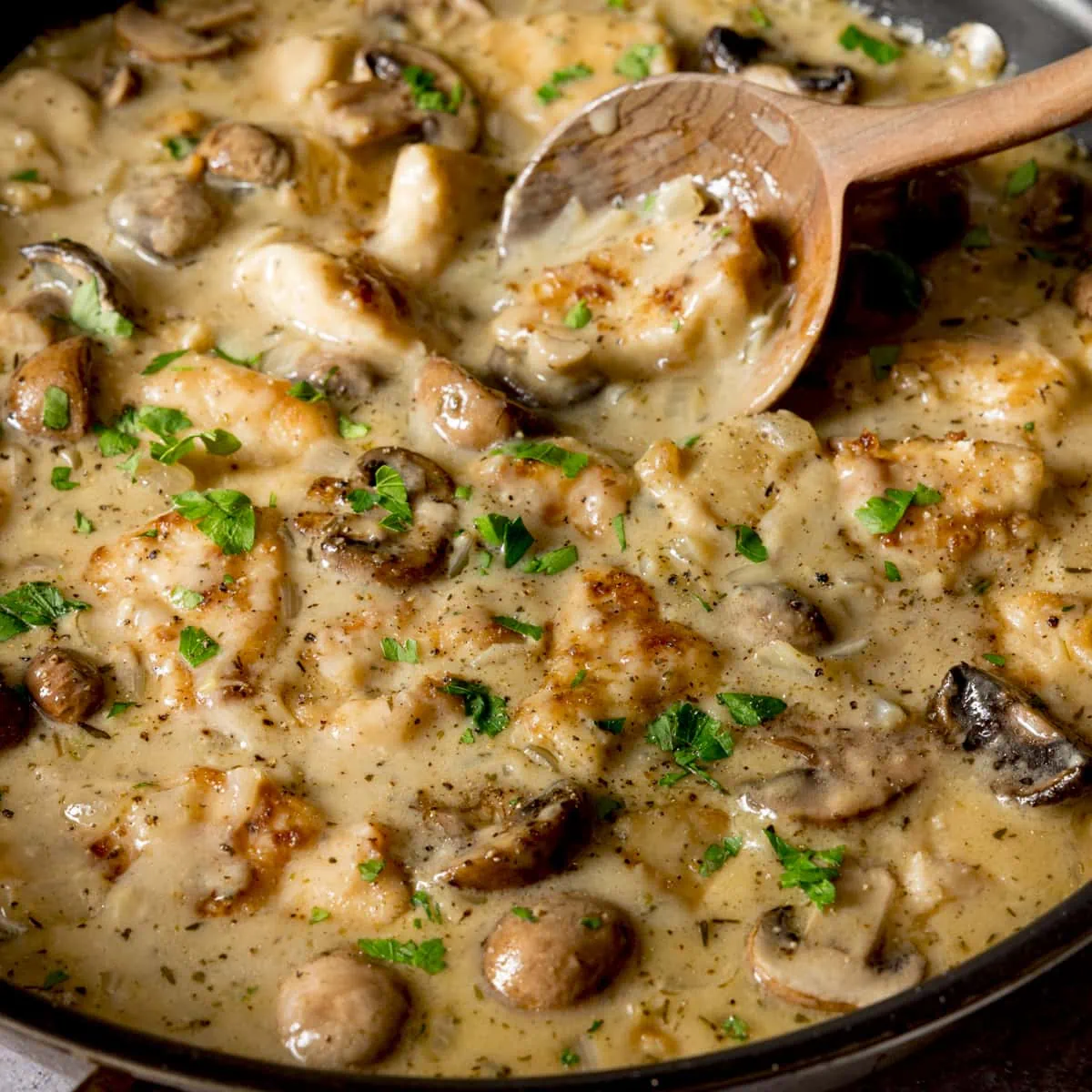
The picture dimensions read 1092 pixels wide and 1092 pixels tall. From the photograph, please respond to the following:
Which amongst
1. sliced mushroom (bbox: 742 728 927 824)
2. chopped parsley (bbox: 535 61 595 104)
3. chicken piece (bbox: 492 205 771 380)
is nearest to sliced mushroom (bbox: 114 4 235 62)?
chopped parsley (bbox: 535 61 595 104)

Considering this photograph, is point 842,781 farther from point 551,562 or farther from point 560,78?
point 560,78

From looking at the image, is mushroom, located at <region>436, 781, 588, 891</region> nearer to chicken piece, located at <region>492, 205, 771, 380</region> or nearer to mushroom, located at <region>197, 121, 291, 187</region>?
chicken piece, located at <region>492, 205, 771, 380</region>

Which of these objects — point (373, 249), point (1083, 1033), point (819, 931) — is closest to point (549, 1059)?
point (819, 931)

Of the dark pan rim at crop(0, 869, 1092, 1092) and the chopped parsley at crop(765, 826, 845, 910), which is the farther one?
the chopped parsley at crop(765, 826, 845, 910)

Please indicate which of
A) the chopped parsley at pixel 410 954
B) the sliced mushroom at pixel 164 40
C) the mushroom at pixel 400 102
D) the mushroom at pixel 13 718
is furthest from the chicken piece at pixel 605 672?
the sliced mushroom at pixel 164 40

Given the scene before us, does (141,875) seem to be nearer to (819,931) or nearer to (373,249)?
(819,931)

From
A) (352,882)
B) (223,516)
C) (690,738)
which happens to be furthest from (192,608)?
(690,738)

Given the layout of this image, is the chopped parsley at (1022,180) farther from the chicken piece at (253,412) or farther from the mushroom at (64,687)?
the mushroom at (64,687)
